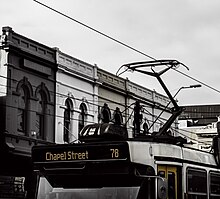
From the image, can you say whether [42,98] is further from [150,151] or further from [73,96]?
[150,151]

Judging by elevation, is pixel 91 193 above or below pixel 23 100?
below

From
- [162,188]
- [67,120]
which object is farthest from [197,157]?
[67,120]

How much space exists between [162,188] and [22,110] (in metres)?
18.6

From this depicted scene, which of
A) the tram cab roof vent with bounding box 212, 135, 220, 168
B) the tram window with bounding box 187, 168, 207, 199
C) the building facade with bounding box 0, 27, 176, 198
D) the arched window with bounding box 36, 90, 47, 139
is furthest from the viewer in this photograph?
the arched window with bounding box 36, 90, 47, 139

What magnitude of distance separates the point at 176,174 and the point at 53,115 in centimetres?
1882

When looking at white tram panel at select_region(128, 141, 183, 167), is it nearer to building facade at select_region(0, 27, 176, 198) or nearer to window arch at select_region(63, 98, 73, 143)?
building facade at select_region(0, 27, 176, 198)

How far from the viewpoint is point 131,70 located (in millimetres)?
14398

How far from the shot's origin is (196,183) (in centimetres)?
1177

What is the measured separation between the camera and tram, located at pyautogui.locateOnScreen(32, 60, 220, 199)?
9898mm

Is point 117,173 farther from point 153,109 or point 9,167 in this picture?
point 153,109

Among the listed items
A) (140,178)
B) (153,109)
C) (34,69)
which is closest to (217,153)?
(140,178)

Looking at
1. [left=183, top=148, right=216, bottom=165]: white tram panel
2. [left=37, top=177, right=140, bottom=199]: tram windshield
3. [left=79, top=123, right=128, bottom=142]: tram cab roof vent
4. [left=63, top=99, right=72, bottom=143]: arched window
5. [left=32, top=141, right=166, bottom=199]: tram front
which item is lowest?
[left=37, top=177, right=140, bottom=199]: tram windshield

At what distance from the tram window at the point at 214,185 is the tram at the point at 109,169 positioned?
1.30m

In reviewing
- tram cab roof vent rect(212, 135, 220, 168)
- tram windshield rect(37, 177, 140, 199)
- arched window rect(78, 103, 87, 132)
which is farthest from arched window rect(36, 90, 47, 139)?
tram windshield rect(37, 177, 140, 199)
